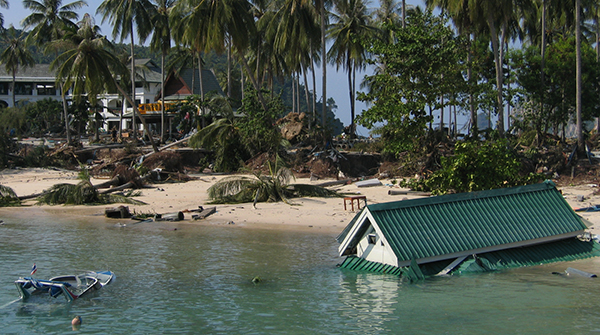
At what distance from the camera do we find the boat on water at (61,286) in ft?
34.4

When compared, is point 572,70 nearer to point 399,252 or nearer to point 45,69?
point 399,252

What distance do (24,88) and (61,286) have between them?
6605cm

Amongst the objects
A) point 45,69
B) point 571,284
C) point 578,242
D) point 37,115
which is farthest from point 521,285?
point 45,69

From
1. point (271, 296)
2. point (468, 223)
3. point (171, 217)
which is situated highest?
point (468, 223)

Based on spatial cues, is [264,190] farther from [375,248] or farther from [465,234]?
[465,234]

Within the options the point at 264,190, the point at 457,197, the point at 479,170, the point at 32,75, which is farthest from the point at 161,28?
the point at 32,75

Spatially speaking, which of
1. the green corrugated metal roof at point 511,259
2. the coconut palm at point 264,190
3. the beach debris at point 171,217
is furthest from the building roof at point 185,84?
the green corrugated metal roof at point 511,259

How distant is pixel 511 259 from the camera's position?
41.9 ft

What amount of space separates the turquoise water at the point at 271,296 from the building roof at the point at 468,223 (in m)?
0.69

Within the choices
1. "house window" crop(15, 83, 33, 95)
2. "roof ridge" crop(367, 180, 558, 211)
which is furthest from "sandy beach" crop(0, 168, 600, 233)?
"house window" crop(15, 83, 33, 95)

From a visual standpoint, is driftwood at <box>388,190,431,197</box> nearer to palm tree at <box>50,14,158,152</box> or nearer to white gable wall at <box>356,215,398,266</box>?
white gable wall at <box>356,215,398,266</box>

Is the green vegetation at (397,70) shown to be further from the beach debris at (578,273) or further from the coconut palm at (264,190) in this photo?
the beach debris at (578,273)

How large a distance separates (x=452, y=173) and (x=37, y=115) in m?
49.6

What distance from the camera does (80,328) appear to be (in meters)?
9.16
